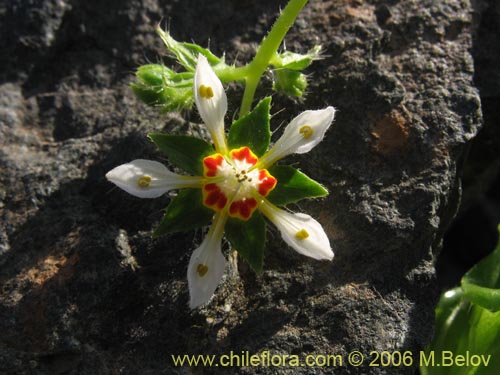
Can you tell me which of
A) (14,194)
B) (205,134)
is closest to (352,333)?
(205,134)

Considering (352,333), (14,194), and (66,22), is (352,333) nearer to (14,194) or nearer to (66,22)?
Result: (14,194)

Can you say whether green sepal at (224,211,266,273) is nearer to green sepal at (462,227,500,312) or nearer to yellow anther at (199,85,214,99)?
yellow anther at (199,85,214,99)

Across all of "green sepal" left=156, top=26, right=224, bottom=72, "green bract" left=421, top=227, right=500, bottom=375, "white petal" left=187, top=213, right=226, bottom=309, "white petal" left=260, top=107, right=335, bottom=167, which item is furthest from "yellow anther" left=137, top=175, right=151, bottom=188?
"green bract" left=421, top=227, right=500, bottom=375

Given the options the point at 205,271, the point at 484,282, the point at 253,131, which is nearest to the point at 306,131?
the point at 253,131

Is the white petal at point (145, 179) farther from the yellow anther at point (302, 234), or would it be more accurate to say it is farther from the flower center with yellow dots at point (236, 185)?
the yellow anther at point (302, 234)

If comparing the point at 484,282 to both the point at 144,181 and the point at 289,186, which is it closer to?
the point at 289,186
